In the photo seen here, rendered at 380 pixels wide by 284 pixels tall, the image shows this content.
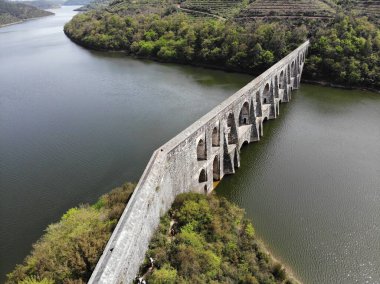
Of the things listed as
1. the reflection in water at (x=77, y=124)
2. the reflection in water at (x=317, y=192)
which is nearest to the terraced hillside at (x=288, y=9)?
the reflection in water at (x=77, y=124)

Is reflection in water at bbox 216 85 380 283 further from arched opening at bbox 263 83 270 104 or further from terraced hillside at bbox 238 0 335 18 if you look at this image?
terraced hillside at bbox 238 0 335 18

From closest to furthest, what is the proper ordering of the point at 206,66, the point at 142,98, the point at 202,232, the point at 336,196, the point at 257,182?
the point at 202,232 → the point at 336,196 → the point at 257,182 → the point at 142,98 → the point at 206,66

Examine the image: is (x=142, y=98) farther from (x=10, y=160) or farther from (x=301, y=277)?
(x=301, y=277)

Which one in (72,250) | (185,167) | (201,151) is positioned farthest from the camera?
(201,151)

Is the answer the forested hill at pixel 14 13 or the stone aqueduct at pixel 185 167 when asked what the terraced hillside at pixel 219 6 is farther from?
the forested hill at pixel 14 13

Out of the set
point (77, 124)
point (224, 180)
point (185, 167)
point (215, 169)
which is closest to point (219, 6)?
point (77, 124)

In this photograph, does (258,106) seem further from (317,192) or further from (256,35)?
(256,35)

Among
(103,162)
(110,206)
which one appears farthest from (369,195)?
(103,162)
